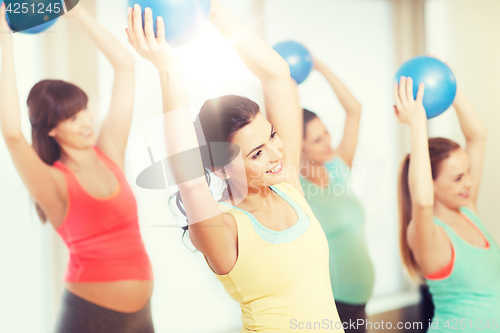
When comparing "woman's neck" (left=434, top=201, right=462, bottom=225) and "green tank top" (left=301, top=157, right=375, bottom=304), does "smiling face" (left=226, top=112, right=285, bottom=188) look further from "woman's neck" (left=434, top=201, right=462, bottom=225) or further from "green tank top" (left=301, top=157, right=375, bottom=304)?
"woman's neck" (left=434, top=201, right=462, bottom=225)

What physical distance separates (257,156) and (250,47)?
0.28 metres

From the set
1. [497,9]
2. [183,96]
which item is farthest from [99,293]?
[497,9]

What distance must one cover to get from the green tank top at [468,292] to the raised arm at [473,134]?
0.81 feet

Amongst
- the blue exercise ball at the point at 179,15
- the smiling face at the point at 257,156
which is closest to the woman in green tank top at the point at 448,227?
the smiling face at the point at 257,156

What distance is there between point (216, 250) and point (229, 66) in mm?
703

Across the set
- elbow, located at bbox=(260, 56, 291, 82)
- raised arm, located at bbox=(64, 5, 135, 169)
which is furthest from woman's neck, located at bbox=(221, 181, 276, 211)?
raised arm, located at bbox=(64, 5, 135, 169)

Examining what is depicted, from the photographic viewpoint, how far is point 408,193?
1.38 m

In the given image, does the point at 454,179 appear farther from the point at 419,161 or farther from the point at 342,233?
the point at 342,233

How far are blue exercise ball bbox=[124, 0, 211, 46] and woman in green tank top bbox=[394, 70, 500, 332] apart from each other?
689 mm

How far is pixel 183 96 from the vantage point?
743 mm

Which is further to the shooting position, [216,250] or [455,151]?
[455,151]

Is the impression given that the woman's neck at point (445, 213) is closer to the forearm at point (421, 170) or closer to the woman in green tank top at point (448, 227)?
the woman in green tank top at point (448, 227)

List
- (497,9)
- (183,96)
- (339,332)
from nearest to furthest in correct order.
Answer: (183,96) < (339,332) < (497,9)

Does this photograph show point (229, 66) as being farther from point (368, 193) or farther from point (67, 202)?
point (368, 193)
